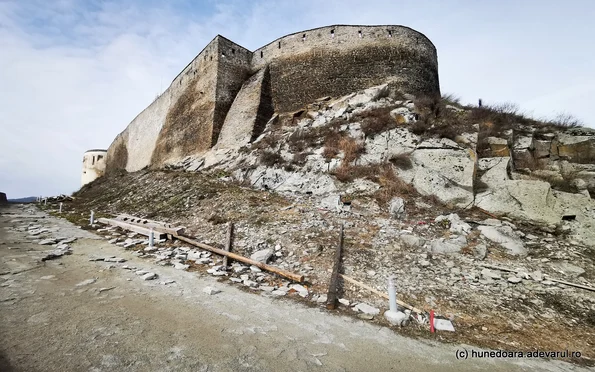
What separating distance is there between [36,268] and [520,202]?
11.2 metres

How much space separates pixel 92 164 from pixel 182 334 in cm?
4282

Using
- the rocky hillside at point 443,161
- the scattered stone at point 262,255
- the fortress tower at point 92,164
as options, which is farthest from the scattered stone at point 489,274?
the fortress tower at point 92,164

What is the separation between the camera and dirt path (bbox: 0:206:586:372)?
2.59 meters

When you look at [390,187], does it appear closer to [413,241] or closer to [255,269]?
[413,241]

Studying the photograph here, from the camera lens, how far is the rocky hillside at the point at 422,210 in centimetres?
446

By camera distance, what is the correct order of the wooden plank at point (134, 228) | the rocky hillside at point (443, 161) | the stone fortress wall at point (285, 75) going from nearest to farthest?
1. the wooden plank at point (134, 228)
2. the rocky hillside at point (443, 161)
3. the stone fortress wall at point (285, 75)

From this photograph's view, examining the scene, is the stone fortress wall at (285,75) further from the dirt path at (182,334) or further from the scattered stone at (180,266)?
the dirt path at (182,334)

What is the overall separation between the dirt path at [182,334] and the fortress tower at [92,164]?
37597 millimetres

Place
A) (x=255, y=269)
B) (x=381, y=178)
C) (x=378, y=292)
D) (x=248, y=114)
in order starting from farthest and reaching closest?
(x=248, y=114), (x=381, y=178), (x=255, y=269), (x=378, y=292)

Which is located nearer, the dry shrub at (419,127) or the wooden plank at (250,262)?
the wooden plank at (250,262)

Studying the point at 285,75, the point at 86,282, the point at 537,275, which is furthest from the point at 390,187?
the point at 285,75

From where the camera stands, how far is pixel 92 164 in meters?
36.6

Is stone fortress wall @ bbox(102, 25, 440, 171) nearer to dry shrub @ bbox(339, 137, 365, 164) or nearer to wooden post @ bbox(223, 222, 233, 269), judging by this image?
dry shrub @ bbox(339, 137, 365, 164)

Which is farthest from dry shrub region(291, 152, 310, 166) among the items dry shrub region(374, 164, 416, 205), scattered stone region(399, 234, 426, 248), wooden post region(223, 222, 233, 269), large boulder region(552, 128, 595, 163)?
large boulder region(552, 128, 595, 163)
